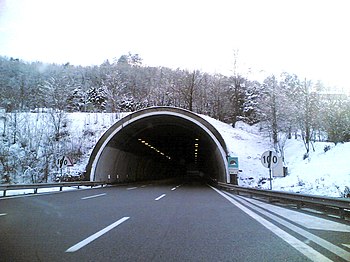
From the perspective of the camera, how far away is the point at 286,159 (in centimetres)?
3703

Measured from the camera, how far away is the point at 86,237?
6.11 metres

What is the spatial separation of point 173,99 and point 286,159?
118 ft

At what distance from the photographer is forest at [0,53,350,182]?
3378 centimetres

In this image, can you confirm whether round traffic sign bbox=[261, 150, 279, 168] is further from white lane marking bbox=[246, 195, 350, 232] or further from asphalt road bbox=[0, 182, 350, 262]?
asphalt road bbox=[0, 182, 350, 262]

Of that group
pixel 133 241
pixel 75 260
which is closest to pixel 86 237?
pixel 133 241

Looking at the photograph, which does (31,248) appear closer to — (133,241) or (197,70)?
(133,241)

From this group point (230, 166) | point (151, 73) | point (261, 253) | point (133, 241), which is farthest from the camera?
point (151, 73)

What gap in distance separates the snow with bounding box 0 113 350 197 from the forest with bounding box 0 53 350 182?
1.85m

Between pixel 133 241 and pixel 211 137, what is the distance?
77.0 ft

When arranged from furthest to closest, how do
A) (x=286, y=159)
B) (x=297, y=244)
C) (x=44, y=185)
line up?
1. (x=286, y=159)
2. (x=44, y=185)
3. (x=297, y=244)

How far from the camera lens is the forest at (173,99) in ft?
111

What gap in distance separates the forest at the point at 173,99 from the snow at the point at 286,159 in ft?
6.06

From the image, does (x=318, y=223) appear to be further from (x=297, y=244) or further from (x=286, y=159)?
(x=286, y=159)

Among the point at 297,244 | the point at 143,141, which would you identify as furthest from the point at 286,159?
the point at 297,244
